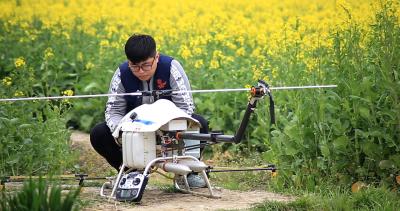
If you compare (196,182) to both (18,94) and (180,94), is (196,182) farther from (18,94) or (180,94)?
(18,94)

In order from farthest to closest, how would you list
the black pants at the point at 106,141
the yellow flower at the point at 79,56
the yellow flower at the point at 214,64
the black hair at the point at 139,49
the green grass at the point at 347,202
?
1. the yellow flower at the point at 79,56
2. the yellow flower at the point at 214,64
3. the black pants at the point at 106,141
4. the black hair at the point at 139,49
5. the green grass at the point at 347,202

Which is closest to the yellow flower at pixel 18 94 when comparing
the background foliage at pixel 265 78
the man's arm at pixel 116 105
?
the background foliage at pixel 265 78

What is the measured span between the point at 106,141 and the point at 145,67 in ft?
2.56

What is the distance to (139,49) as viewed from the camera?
25.1 ft

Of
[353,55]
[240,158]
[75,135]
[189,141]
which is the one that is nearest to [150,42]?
[189,141]

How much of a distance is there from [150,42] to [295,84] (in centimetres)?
177

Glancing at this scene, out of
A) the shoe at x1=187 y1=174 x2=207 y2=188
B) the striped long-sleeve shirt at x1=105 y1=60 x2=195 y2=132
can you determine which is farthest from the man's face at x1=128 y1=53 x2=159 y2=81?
the shoe at x1=187 y1=174 x2=207 y2=188

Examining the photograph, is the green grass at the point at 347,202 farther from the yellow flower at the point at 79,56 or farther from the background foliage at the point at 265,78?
the yellow flower at the point at 79,56

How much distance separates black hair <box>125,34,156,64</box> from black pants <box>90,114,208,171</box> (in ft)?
2.37

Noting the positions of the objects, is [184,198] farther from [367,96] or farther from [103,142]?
[367,96]

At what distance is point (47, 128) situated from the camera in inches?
360

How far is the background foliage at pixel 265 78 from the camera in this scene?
314 inches

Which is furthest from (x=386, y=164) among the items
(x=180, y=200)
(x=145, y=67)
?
(x=145, y=67)

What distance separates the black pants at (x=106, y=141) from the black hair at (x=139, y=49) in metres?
0.72
